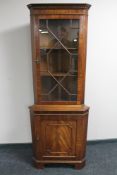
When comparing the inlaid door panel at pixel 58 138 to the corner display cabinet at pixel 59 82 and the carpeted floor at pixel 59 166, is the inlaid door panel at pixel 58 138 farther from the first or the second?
the carpeted floor at pixel 59 166

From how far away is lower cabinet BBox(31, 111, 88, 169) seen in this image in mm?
2172

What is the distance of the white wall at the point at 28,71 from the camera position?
2.45 metres

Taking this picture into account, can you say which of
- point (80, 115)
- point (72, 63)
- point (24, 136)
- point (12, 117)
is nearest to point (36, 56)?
point (72, 63)

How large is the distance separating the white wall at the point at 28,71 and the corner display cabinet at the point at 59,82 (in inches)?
18.3

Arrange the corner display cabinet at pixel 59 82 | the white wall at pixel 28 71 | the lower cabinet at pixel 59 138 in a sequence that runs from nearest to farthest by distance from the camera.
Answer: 1. the corner display cabinet at pixel 59 82
2. the lower cabinet at pixel 59 138
3. the white wall at pixel 28 71

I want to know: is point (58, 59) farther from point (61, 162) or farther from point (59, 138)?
point (61, 162)

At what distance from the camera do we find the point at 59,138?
7.35ft

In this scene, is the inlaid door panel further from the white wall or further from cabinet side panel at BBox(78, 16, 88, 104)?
the white wall

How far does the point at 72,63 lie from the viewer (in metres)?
2.12

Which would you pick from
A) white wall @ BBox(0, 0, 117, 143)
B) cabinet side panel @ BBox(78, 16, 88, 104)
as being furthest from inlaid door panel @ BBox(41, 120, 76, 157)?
white wall @ BBox(0, 0, 117, 143)

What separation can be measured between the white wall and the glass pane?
47 centimetres

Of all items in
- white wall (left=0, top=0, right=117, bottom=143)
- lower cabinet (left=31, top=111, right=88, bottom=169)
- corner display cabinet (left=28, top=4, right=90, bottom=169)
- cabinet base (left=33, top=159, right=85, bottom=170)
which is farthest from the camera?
white wall (left=0, top=0, right=117, bottom=143)

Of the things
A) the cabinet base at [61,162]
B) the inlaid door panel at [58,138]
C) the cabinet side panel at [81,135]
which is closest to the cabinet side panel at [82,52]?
the cabinet side panel at [81,135]

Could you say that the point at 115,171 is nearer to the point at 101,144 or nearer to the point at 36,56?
the point at 101,144
